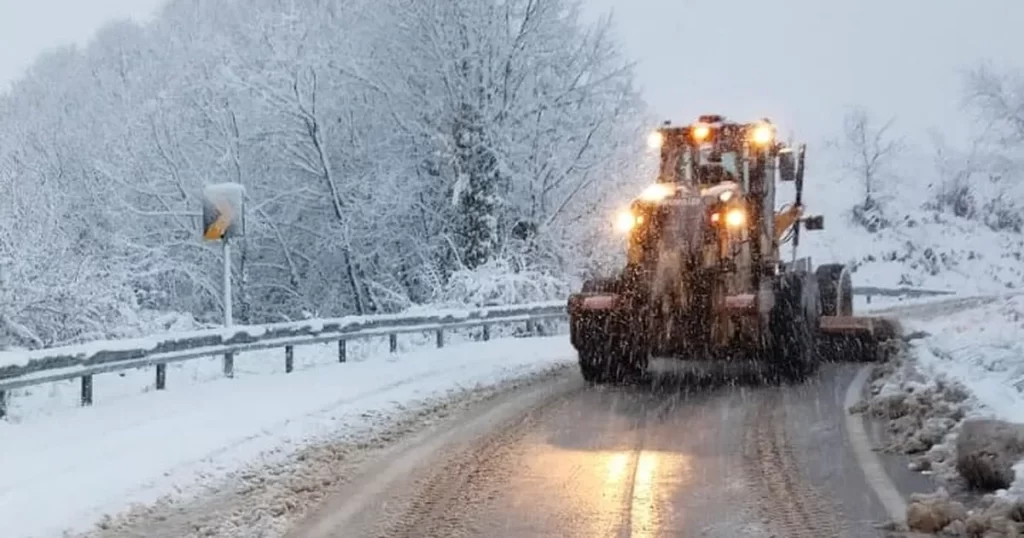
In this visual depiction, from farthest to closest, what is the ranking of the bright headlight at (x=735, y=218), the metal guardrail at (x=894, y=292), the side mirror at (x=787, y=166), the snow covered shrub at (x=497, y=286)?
the metal guardrail at (x=894, y=292), the snow covered shrub at (x=497, y=286), the side mirror at (x=787, y=166), the bright headlight at (x=735, y=218)

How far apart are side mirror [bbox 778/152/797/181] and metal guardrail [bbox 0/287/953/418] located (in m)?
6.62

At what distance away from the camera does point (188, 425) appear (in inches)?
448

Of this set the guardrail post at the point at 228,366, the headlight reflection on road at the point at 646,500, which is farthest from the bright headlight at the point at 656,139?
the headlight reflection on road at the point at 646,500

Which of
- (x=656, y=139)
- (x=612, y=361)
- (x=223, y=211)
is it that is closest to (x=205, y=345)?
(x=223, y=211)

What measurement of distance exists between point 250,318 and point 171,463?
20.4 m

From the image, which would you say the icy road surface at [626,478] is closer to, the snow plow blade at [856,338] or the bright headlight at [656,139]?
the snow plow blade at [856,338]

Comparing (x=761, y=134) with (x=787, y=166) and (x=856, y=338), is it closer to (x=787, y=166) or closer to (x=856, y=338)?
(x=787, y=166)

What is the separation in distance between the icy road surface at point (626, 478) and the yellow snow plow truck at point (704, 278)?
6.23ft

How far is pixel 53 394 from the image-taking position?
16.6 m

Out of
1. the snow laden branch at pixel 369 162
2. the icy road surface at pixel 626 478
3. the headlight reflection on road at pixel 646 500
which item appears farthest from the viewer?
→ the snow laden branch at pixel 369 162

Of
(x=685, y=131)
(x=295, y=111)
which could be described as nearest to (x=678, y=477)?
(x=685, y=131)

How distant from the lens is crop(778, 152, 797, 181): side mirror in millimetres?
15992

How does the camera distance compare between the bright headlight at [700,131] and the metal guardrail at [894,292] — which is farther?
the metal guardrail at [894,292]

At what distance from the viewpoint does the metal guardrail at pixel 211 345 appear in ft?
38.5
